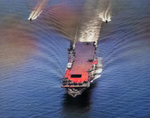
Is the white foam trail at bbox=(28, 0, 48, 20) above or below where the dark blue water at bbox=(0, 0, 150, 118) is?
above

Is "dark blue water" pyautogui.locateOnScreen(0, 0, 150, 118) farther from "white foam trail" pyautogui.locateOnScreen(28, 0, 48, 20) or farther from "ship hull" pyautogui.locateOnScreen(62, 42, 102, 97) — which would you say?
"white foam trail" pyautogui.locateOnScreen(28, 0, 48, 20)

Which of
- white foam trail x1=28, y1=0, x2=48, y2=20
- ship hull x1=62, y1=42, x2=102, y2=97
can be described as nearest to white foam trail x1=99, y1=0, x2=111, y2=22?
ship hull x1=62, y1=42, x2=102, y2=97

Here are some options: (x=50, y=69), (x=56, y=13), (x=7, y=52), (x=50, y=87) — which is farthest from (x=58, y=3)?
(x=50, y=87)

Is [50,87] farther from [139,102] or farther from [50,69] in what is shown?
[139,102]

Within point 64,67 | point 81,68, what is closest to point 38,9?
point 64,67

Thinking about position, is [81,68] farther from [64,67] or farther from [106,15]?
[106,15]

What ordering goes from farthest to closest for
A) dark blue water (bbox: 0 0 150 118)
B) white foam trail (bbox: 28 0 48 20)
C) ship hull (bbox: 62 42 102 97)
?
white foam trail (bbox: 28 0 48 20) < ship hull (bbox: 62 42 102 97) < dark blue water (bbox: 0 0 150 118)

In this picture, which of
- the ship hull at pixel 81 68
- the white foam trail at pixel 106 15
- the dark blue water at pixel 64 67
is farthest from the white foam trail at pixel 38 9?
the ship hull at pixel 81 68
